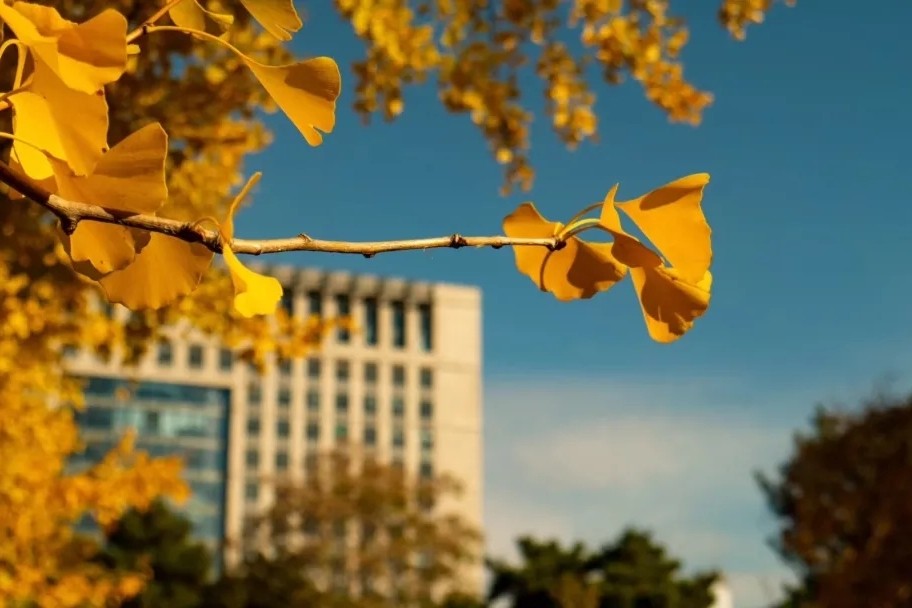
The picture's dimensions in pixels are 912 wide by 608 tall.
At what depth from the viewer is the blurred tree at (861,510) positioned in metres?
12.5

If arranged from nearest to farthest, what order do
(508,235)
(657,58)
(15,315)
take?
(508,235) → (15,315) → (657,58)

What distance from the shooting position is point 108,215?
65 cm

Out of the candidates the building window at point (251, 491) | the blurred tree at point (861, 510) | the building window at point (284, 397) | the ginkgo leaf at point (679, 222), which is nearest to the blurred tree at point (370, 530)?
the blurred tree at point (861, 510)

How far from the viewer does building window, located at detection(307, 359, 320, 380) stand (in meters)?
67.7

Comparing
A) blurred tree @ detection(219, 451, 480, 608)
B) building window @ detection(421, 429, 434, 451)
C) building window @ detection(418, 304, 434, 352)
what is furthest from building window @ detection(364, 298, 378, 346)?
blurred tree @ detection(219, 451, 480, 608)

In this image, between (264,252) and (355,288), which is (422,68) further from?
(355,288)

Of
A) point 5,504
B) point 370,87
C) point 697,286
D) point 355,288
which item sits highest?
point 355,288

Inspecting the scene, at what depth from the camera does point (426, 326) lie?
71.0 m

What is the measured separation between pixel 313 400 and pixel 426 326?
29.3 ft

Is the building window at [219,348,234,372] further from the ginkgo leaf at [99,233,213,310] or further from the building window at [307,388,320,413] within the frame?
the ginkgo leaf at [99,233,213,310]

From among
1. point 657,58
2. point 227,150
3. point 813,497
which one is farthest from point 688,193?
point 813,497

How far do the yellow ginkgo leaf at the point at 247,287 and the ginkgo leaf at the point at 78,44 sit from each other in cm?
10

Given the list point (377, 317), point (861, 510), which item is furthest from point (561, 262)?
point (377, 317)

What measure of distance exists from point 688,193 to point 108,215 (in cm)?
36
